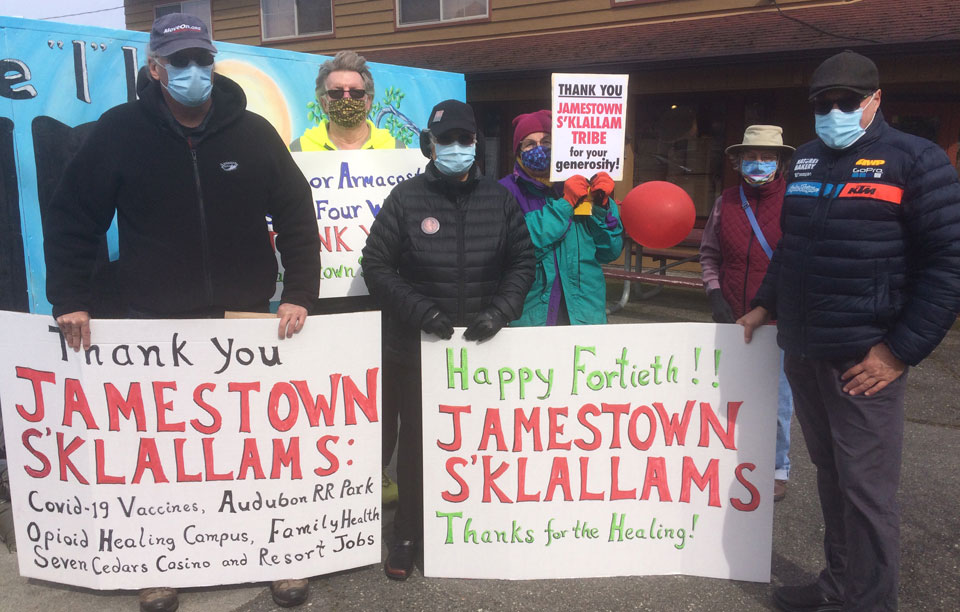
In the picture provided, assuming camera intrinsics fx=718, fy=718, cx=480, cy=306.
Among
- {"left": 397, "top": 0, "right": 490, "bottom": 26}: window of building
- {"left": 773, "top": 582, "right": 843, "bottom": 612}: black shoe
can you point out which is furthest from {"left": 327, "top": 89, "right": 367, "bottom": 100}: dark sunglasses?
{"left": 397, "top": 0, "right": 490, "bottom": 26}: window of building

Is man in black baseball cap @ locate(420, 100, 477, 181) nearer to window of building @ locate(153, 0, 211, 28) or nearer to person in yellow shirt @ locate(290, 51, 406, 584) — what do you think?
person in yellow shirt @ locate(290, 51, 406, 584)

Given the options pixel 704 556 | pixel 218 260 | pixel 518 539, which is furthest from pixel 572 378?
pixel 218 260

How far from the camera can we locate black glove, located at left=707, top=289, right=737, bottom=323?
A: 3484mm

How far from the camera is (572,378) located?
2.78 meters

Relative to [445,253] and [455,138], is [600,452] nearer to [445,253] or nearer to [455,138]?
[445,253]

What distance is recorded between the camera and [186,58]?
250 cm

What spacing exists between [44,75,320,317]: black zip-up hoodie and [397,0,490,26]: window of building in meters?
9.70

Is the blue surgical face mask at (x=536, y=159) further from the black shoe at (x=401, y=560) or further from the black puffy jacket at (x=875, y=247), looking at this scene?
the black shoe at (x=401, y=560)

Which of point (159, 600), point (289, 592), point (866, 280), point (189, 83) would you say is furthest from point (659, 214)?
point (159, 600)

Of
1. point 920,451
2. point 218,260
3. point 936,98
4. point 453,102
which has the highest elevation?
point 936,98

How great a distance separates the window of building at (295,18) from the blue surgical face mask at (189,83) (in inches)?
453

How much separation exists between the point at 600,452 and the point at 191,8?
15.1 metres

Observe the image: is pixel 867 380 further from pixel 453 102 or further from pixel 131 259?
pixel 131 259

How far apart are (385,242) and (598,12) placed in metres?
8.89
